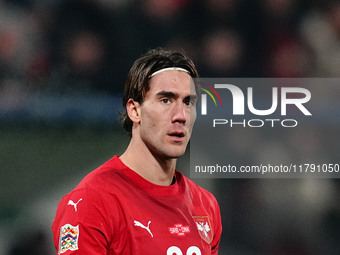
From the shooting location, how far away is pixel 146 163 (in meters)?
1.63

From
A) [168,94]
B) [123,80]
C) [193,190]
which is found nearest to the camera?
[168,94]

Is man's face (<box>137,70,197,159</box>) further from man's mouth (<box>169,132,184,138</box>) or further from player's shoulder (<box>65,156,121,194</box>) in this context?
player's shoulder (<box>65,156,121,194</box>)

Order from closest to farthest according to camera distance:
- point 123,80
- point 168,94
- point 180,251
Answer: point 180,251
point 168,94
point 123,80

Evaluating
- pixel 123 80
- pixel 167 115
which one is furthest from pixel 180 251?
pixel 123 80

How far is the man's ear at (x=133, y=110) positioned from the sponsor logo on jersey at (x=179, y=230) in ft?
1.30

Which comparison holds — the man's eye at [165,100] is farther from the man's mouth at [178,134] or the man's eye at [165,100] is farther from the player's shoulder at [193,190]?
the player's shoulder at [193,190]

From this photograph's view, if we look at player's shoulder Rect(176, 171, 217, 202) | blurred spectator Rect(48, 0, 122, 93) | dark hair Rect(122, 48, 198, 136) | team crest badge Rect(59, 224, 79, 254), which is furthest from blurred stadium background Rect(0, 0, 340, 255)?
team crest badge Rect(59, 224, 79, 254)

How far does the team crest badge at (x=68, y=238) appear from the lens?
54.5 inches

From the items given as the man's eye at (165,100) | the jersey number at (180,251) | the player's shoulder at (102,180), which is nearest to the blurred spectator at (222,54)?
the man's eye at (165,100)

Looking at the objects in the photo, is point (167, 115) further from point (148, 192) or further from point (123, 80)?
point (123, 80)

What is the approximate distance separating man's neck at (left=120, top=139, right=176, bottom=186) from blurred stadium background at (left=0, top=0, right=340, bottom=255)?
1114 millimetres

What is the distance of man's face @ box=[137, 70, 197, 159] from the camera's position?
1587 millimetres

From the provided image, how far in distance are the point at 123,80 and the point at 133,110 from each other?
1103mm

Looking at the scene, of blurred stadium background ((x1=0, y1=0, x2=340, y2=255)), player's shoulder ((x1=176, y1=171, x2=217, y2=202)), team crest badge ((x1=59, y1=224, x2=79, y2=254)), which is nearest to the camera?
team crest badge ((x1=59, y1=224, x2=79, y2=254))
